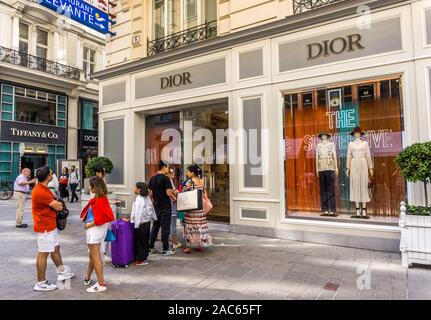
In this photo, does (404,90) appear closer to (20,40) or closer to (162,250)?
(162,250)

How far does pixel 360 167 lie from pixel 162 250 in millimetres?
4701

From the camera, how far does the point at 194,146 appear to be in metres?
9.60

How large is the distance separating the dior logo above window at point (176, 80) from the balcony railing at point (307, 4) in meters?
3.32

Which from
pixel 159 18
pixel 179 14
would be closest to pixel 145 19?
pixel 159 18

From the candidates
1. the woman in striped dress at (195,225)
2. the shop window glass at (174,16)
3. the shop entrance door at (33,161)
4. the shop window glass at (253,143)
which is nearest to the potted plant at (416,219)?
the shop window glass at (253,143)

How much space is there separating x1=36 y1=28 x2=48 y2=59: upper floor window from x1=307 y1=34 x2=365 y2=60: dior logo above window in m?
20.5

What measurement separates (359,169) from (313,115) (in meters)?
1.63

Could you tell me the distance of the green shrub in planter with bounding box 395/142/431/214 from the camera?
5.01 meters

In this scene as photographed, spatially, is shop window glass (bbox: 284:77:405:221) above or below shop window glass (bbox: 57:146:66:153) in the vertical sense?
below

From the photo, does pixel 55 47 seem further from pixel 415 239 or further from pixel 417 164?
pixel 415 239

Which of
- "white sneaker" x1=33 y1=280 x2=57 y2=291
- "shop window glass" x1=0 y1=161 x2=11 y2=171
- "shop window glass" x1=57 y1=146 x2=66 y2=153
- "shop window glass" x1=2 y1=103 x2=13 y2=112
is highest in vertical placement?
"shop window glass" x1=2 y1=103 x2=13 y2=112

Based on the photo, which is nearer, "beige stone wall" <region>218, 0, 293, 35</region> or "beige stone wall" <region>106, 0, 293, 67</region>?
"beige stone wall" <region>218, 0, 293, 35</region>

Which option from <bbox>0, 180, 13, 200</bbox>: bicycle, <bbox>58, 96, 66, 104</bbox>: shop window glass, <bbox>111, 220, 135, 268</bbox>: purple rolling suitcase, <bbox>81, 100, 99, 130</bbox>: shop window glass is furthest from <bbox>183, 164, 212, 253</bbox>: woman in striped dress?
<bbox>81, 100, 99, 130</bbox>: shop window glass

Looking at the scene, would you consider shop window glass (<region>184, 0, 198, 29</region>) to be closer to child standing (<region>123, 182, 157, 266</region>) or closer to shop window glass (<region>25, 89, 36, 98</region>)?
child standing (<region>123, 182, 157, 266</region>)
